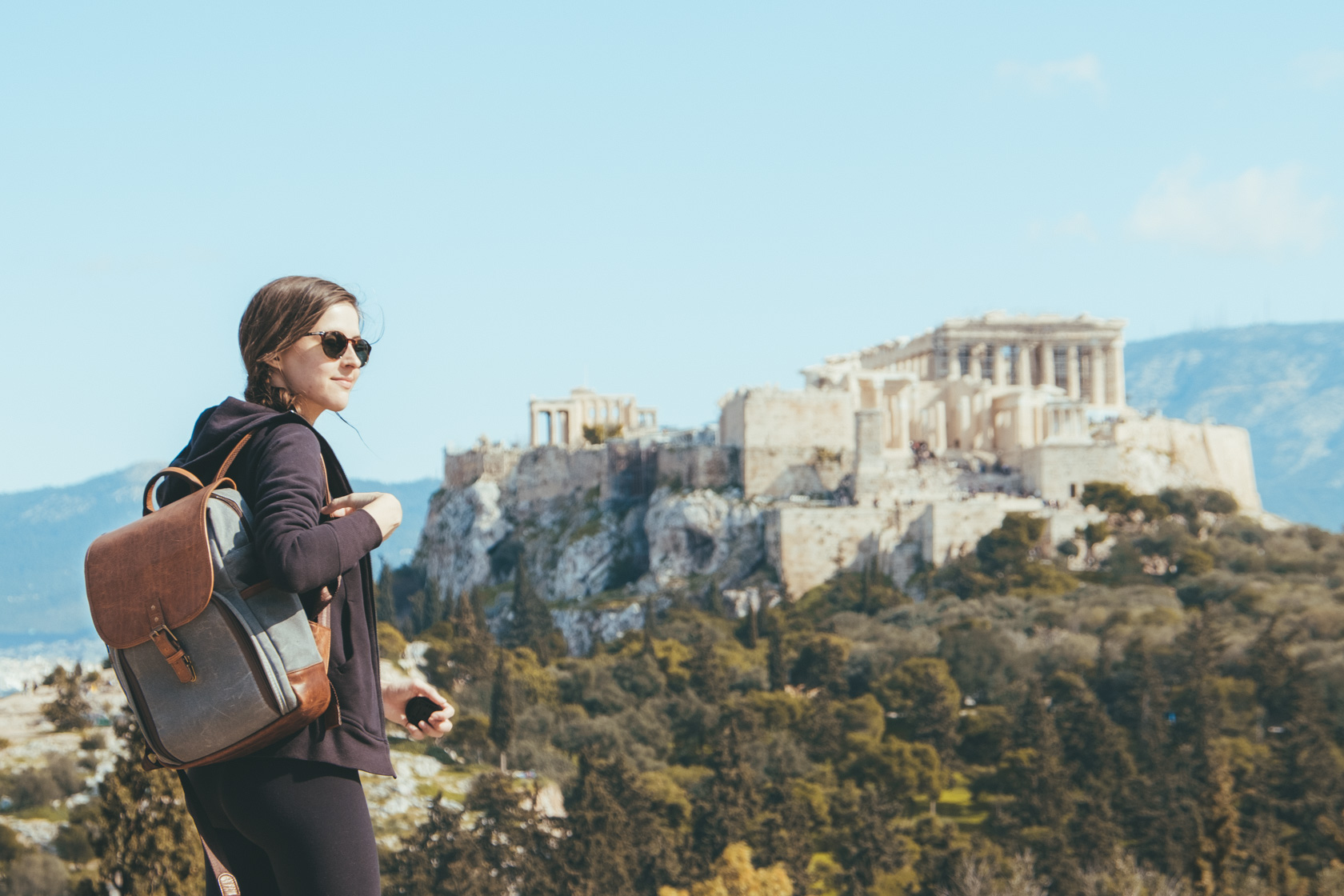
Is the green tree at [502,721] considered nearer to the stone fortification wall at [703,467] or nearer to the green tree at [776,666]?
the green tree at [776,666]

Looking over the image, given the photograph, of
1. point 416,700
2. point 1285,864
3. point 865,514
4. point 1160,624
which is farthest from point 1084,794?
point 416,700

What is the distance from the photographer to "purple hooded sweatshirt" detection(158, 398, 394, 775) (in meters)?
3.98

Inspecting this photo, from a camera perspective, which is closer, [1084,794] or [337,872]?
[337,872]

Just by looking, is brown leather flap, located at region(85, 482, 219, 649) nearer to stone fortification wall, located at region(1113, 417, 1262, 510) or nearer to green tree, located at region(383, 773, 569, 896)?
green tree, located at region(383, 773, 569, 896)

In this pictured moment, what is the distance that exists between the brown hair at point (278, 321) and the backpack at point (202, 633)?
0.55m

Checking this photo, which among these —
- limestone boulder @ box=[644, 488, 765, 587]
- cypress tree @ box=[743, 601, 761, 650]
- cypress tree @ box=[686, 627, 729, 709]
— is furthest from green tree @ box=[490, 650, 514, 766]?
limestone boulder @ box=[644, 488, 765, 587]

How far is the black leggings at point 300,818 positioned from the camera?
4.19m

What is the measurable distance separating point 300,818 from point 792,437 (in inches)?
2521

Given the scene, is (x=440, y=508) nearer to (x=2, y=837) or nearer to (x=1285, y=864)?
(x=2, y=837)

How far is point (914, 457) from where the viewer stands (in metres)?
67.6

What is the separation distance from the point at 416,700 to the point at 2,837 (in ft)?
125

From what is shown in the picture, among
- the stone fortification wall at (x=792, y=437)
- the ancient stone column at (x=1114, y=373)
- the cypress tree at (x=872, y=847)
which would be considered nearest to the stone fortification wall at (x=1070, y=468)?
the stone fortification wall at (x=792, y=437)

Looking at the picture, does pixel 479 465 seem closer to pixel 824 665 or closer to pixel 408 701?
pixel 824 665

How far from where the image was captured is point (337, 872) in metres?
4.21
